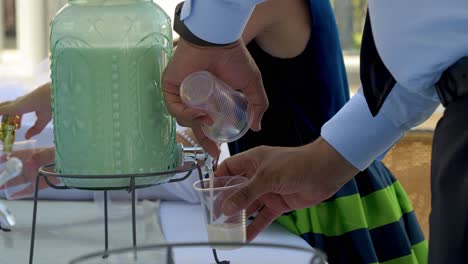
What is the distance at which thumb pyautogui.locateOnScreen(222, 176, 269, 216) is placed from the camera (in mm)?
1036

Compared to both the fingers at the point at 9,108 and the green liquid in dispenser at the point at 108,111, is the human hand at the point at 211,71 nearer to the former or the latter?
the green liquid in dispenser at the point at 108,111

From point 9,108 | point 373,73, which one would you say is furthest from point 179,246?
point 9,108

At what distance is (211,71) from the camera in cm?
109

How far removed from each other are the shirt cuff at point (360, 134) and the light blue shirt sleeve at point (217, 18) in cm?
20

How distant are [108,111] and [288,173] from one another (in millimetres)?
272

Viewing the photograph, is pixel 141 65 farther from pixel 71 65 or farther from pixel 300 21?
pixel 300 21

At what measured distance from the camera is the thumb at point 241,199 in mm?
1036

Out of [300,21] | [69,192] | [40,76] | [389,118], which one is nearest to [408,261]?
[300,21]

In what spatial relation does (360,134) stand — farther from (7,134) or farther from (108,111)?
(7,134)

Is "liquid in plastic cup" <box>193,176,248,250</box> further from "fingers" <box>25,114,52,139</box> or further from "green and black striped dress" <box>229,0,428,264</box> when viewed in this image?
"fingers" <box>25,114,52,139</box>

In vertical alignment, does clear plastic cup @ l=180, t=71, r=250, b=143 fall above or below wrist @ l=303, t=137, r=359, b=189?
above

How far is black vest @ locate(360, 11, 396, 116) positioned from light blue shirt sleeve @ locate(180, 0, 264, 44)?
0.21m

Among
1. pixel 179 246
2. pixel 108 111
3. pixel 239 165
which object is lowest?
pixel 239 165

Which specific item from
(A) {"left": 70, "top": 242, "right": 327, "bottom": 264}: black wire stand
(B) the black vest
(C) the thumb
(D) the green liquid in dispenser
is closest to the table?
(C) the thumb
